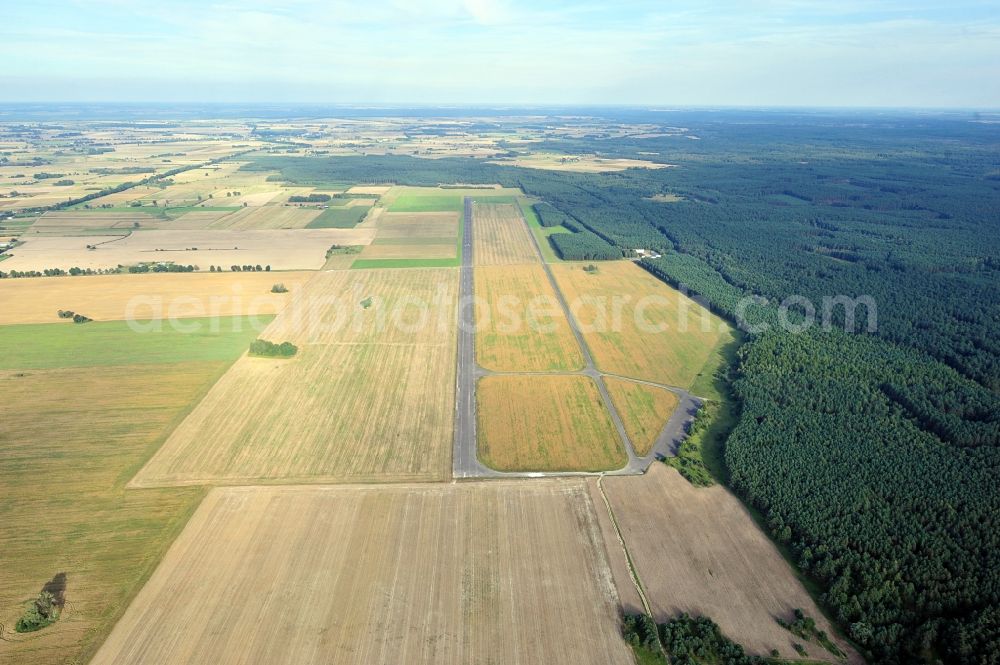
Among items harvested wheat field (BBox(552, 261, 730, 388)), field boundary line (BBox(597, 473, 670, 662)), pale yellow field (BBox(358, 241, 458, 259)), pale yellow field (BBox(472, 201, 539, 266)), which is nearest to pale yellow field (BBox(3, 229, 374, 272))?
pale yellow field (BBox(358, 241, 458, 259))

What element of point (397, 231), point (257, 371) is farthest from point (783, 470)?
point (397, 231)

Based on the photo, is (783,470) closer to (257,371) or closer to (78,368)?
(257,371)

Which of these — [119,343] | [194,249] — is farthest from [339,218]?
[119,343]

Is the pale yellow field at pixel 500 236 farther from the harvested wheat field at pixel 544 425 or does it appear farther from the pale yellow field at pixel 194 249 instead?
the harvested wheat field at pixel 544 425

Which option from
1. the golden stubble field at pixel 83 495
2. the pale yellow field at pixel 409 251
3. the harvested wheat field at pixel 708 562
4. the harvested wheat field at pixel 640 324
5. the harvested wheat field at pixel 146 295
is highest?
the pale yellow field at pixel 409 251

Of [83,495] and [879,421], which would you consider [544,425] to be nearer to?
[879,421]

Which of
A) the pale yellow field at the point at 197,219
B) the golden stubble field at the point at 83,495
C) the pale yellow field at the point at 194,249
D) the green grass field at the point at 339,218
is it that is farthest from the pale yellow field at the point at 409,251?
the golden stubble field at the point at 83,495
